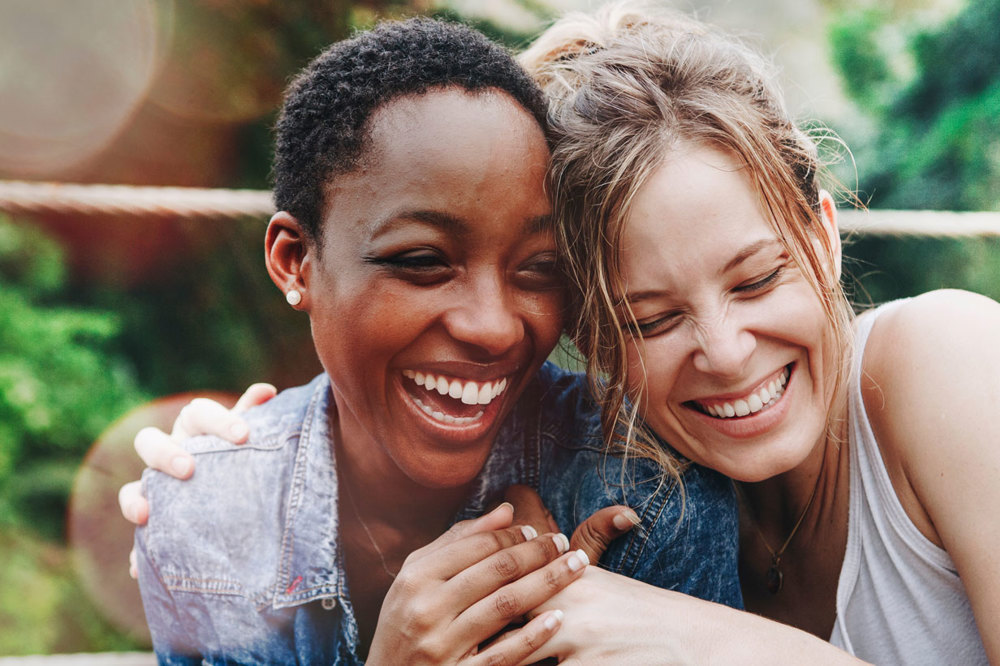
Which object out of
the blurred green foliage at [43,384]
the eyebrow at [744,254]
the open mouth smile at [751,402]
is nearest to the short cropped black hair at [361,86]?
the eyebrow at [744,254]

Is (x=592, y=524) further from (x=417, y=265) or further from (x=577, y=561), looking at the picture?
(x=417, y=265)

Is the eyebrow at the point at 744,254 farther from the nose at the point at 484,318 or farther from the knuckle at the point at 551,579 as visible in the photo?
the knuckle at the point at 551,579

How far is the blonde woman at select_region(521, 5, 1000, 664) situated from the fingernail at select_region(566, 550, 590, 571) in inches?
1.4

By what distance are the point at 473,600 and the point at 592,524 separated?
0.29m

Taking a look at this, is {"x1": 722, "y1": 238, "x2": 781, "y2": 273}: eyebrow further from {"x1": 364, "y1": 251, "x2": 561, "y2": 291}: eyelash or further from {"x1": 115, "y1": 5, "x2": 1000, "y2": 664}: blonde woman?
{"x1": 364, "y1": 251, "x2": 561, "y2": 291}: eyelash

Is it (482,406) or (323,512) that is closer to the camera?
(482,406)

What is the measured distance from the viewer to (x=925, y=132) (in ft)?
16.9

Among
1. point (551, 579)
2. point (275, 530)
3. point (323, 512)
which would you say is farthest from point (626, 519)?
point (275, 530)

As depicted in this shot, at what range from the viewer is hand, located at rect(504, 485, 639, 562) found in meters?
1.46

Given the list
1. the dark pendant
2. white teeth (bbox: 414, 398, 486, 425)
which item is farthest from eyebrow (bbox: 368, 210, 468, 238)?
the dark pendant

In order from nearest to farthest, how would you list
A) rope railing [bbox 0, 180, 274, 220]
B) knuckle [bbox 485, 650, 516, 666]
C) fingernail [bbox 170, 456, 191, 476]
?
knuckle [bbox 485, 650, 516, 666], fingernail [bbox 170, 456, 191, 476], rope railing [bbox 0, 180, 274, 220]

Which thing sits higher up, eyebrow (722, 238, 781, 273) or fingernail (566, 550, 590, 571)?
eyebrow (722, 238, 781, 273)

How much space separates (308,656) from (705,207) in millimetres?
1280

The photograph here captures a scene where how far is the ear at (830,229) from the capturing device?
1.56 m
